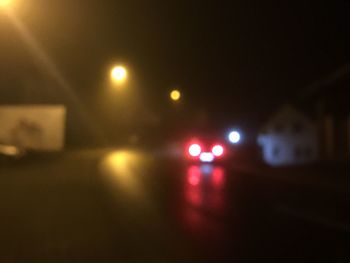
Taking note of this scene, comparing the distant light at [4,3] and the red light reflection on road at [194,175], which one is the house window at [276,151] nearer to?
the red light reflection on road at [194,175]

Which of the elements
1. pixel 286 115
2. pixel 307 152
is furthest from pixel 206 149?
pixel 286 115

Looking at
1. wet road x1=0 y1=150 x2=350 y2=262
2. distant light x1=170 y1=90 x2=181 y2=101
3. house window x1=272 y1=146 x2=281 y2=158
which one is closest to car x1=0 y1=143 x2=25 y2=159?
wet road x1=0 y1=150 x2=350 y2=262

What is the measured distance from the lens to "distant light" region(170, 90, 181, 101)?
109ft

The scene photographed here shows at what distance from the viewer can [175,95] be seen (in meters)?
33.3

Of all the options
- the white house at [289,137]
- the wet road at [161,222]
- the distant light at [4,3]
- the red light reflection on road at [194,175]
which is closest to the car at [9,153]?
the wet road at [161,222]

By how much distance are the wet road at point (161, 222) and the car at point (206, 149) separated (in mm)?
2025

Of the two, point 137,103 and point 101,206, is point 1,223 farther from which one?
point 137,103

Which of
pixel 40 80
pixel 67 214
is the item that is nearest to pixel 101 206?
pixel 67 214

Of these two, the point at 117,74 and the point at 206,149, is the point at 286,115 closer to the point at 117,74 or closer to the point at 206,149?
the point at 117,74

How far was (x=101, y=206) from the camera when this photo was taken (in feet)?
40.0

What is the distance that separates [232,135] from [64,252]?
55.0 ft

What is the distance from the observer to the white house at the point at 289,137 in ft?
102

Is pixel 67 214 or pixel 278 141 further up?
pixel 278 141

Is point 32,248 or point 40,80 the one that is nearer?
point 32,248
